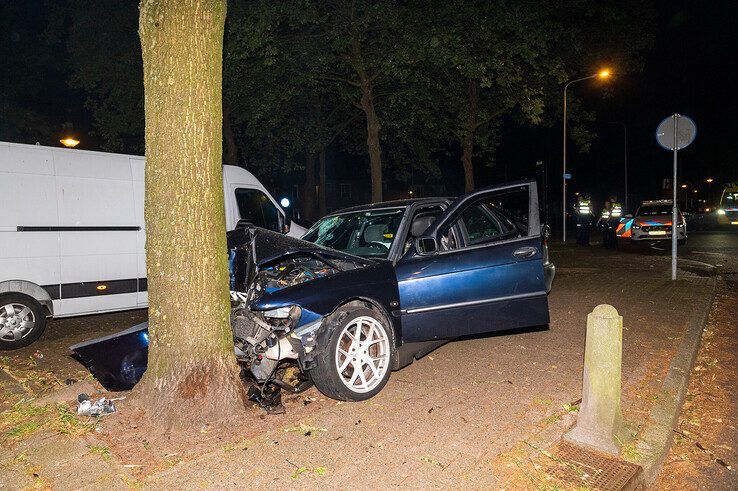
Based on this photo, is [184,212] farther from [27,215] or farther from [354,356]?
[27,215]

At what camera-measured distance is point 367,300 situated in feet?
14.9

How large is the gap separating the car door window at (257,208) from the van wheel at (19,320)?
3.57 meters

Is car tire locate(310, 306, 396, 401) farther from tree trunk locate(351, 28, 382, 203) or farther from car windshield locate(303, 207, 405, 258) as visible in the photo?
tree trunk locate(351, 28, 382, 203)

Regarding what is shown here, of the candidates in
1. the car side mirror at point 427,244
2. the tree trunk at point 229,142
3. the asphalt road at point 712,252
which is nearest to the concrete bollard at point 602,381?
the car side mirror at point 427,244

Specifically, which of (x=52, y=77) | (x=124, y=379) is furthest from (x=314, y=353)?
(x=52, y=77)

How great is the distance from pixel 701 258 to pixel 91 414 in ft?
54.5

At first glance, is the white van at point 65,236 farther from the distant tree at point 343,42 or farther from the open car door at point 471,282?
the distant tree at point 343,42

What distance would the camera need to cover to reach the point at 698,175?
57719mm

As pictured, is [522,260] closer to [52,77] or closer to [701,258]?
[701,258]

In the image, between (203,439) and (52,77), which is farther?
(52,77)

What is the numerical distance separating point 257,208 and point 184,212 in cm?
591

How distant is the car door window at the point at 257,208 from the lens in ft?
30.6

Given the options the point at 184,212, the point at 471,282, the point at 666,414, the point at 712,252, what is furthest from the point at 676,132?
the point at 184,212

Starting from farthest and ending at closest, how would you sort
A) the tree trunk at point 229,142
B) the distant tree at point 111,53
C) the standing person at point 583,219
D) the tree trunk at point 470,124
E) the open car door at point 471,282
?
1. the tree trunk at point 229,142
2. the distant tree at point 111,53
3. the standing person at point 583,219
4. the tree trunk at point 470,124
5. the open car door at point 471,282
